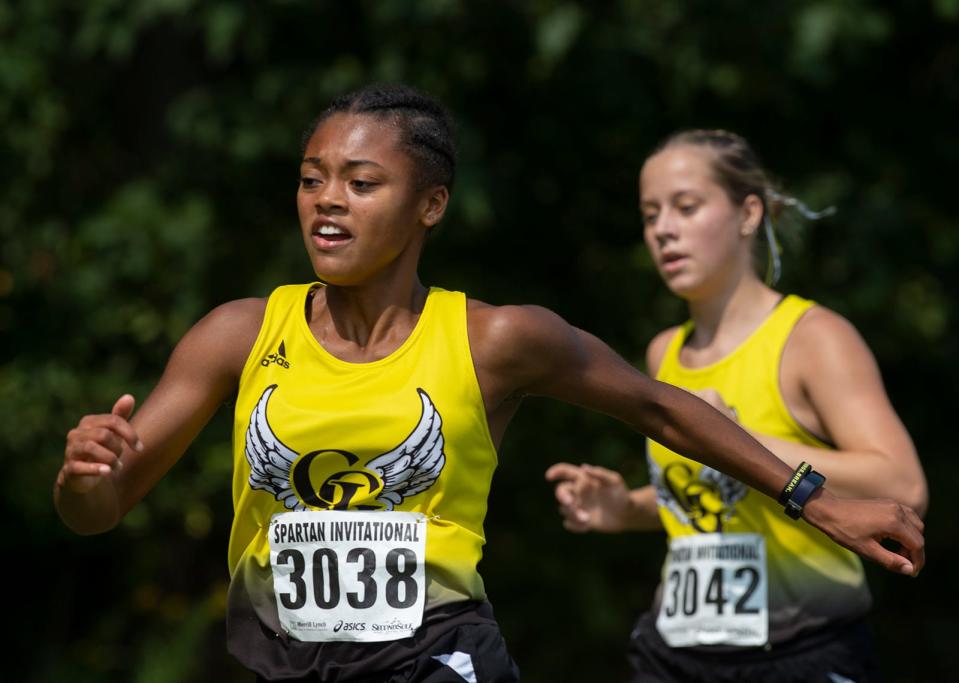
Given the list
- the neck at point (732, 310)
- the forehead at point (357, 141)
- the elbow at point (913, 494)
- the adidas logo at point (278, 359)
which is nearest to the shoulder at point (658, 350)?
the neck at point (732, 310)

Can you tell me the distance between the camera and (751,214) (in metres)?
4.71

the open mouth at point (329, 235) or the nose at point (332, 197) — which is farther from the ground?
the nose at point (332, 197)

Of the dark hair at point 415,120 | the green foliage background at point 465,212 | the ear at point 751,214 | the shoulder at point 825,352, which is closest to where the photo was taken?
the dark hair at point 415,120

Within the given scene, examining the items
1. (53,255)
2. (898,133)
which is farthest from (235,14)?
(898,133)

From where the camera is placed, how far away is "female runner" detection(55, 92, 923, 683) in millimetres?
3225

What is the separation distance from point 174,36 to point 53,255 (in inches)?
57.4

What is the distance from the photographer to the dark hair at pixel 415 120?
346 centimetres

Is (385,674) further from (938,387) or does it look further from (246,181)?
(938,387)

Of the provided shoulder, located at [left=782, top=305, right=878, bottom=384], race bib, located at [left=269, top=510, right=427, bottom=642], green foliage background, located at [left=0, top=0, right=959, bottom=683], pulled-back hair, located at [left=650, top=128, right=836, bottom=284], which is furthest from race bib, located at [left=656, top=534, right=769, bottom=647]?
green foliage background, located at [left=0, top=0, right=959, bottom=683]

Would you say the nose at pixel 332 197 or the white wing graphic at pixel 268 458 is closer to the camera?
the white wing graphic at pixel 268 458

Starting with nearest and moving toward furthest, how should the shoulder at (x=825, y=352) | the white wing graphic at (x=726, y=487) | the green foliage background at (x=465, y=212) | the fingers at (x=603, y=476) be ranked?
the shoulder at (x=825, y=352), the white wing graphic at (x=726, y=487), the fingers at (x=603, y=476), the green foliage background at (x=465, y=212)

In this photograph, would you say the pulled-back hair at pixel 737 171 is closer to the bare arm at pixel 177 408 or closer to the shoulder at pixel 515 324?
the shoulder at pixel 515 324

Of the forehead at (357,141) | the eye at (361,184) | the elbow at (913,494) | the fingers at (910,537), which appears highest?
the forehead at (357,141)

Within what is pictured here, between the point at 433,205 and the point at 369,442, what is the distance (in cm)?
65
